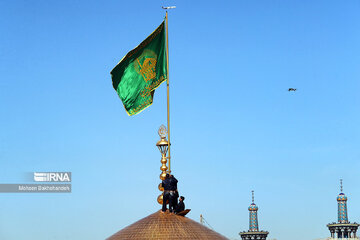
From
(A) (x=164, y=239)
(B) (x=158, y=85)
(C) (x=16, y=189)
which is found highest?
(B) (x=158, y=85)

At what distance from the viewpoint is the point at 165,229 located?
3394 centimetres

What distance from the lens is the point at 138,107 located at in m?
39.3

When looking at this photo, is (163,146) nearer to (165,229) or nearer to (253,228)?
(165,229)

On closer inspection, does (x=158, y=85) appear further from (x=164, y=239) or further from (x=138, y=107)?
(x=164, y=239)

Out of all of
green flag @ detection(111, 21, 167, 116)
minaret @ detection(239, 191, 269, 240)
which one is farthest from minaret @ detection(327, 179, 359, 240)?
green flag @ detection(111, 21, 167, 116)

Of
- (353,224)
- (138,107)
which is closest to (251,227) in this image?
(353,224)

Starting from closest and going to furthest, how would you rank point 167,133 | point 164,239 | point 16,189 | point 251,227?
point 164,239 → point 167,133 → point 16,189 → point 251,227

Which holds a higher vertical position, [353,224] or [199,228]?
[353,224]

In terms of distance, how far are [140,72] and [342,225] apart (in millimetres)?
66513

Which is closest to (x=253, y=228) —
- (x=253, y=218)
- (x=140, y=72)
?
(x=253, y=218)

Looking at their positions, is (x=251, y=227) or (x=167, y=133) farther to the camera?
(x=251, y=227)

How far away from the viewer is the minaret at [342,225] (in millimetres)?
99562

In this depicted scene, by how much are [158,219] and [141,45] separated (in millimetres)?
9528

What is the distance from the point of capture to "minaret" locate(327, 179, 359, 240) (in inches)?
3920
